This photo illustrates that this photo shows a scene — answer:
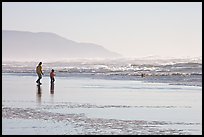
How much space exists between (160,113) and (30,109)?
4247mm

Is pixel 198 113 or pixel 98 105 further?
pixel 98 105

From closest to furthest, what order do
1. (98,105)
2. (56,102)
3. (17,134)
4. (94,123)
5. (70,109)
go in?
1. (17,134)
2. (94,123)
3. (70,109)
4. (98,105)
5. (56,102)

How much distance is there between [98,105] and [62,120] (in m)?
4.58

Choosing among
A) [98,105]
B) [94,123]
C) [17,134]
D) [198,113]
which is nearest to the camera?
[17,134]

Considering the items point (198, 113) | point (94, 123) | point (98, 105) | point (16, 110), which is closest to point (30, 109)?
point (16, 110)

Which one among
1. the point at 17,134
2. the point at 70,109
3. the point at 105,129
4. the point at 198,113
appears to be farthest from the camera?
the point at 70,109

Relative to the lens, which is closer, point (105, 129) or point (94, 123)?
point (105, 129)

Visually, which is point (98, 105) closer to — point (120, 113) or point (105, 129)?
point (120, 113)

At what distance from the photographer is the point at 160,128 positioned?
49.7 ft

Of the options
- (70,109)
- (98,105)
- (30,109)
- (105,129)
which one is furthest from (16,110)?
(105,129)

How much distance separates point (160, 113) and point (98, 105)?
3214 mm

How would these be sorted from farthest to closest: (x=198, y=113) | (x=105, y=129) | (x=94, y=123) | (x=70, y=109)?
(x=70, y=109) → (x=198, y=113) → (x=94, y=123) → (x=105, y=129)

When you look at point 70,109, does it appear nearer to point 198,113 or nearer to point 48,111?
point 48,111

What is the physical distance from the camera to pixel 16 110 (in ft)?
62.9
